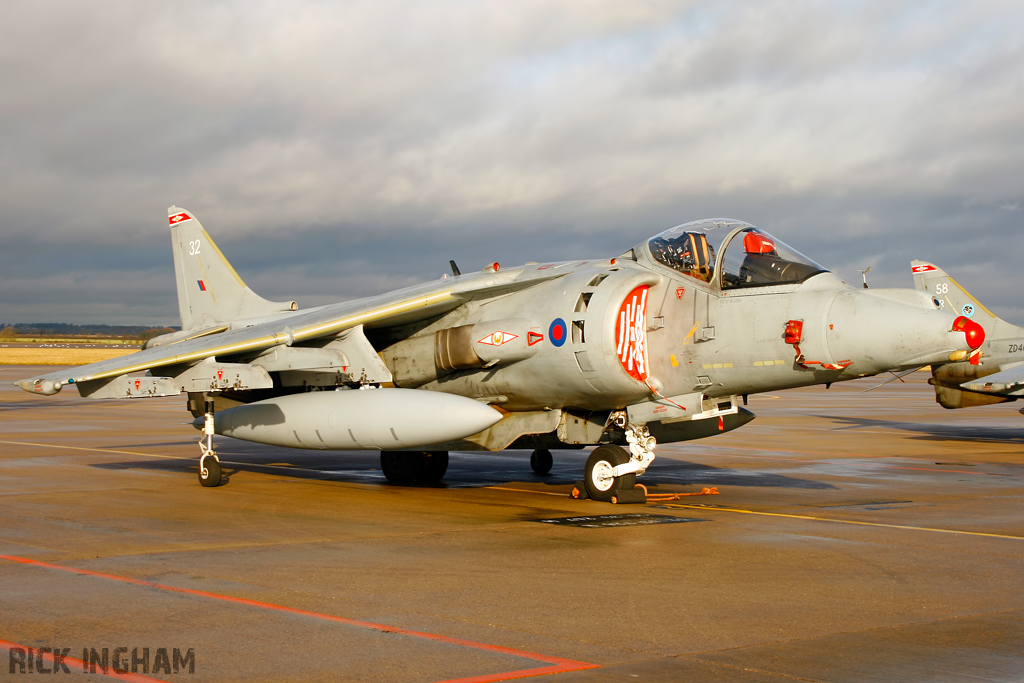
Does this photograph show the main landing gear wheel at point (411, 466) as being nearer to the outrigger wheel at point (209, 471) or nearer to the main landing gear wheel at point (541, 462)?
the main landing gear wheel at point (541, 462)

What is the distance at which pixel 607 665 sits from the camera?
4973 millimetres

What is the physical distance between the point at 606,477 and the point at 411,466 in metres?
3.76

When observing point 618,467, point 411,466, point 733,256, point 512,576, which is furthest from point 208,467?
point 733,256

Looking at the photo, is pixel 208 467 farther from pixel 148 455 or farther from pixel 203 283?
pixel 148 455

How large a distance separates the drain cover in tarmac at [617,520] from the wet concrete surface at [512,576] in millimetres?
151

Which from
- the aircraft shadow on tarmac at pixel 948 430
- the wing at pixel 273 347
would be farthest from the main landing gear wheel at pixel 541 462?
the aircraft shadow on tarmac at pixel 948 430

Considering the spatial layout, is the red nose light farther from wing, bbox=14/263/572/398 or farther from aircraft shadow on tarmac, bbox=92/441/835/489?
wing, bbox=14/263/572/398

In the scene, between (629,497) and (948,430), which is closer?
(629,497)

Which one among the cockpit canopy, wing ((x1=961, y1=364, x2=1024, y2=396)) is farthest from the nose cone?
wing ((x1=961, y1=364, x2=1024, y2=396))

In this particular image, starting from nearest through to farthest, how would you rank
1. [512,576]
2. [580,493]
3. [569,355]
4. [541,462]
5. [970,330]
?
1. [512,576]
2. [970,330]
3. [569,355]
4. [580,493]
5. [541,462]

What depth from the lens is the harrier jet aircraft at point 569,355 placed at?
10391 millimetres

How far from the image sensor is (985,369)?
72.7 ft

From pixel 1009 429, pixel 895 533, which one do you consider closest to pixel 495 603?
pixel 895 533

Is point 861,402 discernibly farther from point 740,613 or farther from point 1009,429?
point 740,613
